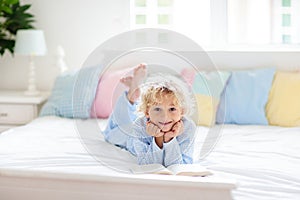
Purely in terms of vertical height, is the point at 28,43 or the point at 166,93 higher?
the point at 28,43

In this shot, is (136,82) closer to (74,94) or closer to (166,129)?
(166,129)

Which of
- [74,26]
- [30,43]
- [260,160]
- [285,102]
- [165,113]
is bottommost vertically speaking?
[260,160]

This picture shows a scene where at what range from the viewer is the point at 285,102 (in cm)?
297

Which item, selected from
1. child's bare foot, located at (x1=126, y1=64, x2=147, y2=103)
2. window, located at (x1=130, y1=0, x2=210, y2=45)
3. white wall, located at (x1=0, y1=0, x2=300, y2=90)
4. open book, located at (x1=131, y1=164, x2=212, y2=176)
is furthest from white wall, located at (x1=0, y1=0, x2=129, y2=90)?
open book, located at (x1=131, y1=164, x2=212, y2=176)

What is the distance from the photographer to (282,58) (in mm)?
3260

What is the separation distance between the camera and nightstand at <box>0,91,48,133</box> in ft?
11.1

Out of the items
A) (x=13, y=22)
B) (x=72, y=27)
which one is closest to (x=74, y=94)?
(x=72, y=27)

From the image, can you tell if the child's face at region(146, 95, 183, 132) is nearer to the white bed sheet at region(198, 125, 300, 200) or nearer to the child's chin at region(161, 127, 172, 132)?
the child's chin at region(161, 127, 172, 132)

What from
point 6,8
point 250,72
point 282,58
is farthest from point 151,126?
point 6,8

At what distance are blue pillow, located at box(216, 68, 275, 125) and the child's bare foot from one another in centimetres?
85

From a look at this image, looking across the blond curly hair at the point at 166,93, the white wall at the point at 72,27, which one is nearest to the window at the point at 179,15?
the white wall at the point at 72,27

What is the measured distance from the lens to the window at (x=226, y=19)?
11.1 feet

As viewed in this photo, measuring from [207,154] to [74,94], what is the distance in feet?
4.32

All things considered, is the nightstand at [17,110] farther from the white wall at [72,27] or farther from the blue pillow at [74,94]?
the white wall at [72,27]
